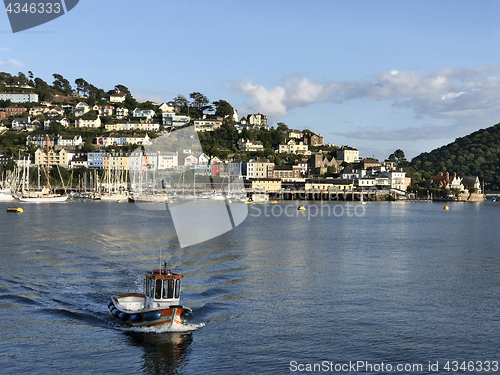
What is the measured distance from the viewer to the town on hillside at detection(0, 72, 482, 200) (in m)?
128

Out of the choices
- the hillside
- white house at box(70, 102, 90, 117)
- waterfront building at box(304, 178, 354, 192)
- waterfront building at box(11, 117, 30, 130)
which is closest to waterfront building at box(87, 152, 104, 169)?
waterfront building at box(11, 117, 30, 130)

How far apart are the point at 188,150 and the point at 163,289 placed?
118911 mm

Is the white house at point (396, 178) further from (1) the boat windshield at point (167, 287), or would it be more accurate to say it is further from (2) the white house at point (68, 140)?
(1) the boat windshield at point (167, 287)

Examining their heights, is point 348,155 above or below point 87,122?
below

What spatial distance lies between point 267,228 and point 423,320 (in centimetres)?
3301

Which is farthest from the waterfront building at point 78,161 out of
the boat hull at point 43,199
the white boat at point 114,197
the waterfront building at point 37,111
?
the waterfront building at point 37,111

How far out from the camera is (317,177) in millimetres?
136750

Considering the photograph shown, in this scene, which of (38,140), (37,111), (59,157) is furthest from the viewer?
(37,111)

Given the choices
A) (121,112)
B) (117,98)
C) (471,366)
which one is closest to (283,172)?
(121,112)

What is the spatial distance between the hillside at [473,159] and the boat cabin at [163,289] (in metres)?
174

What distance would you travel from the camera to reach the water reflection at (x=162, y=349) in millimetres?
14492

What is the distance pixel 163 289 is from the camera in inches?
693

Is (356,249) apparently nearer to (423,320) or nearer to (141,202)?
(423,320)

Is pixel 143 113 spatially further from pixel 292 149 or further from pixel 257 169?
pixel 257 169
